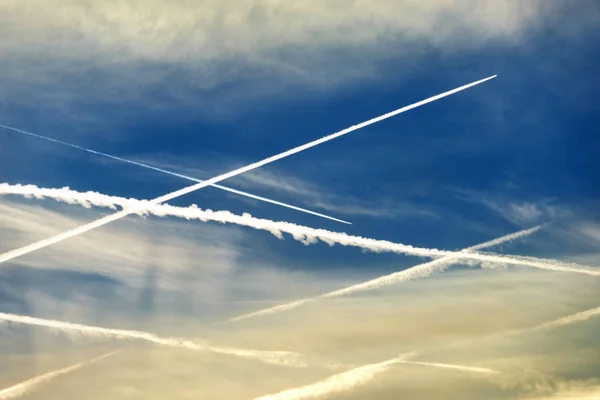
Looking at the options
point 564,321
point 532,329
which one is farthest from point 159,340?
point 564,321

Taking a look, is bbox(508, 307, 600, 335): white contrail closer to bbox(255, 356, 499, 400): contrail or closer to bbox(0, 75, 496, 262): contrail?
bbox(255, 356, 499, 400): contrail

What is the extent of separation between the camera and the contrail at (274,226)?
6.27 ft

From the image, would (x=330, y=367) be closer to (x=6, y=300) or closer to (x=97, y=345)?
(x=97, y=345)

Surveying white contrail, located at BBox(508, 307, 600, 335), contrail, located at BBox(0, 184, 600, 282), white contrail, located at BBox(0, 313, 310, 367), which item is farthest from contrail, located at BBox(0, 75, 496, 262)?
white contrail, located at BBox(508, 307, 600, 335)

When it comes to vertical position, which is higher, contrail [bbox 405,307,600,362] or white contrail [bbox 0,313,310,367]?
contrail [bbox 405,307,600,362]

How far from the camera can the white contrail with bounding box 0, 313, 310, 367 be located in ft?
6.12

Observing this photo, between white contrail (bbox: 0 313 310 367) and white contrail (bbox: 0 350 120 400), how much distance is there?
7 centimetres

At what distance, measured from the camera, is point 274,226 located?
1.93 meters

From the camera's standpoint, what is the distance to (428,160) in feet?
6.43

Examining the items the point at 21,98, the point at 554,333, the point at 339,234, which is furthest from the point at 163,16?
the point at 554,333

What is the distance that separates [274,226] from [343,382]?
532 millimetres

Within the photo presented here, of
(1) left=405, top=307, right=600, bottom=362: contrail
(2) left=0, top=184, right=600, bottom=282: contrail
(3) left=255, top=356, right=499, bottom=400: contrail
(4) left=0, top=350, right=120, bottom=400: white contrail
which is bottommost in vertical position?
(4) left=0, top=350, right=120, bottom=400: white contrail

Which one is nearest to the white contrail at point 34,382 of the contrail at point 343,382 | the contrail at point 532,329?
the contrail at point 343,382

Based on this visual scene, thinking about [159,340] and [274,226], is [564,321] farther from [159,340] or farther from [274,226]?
[159,340]
